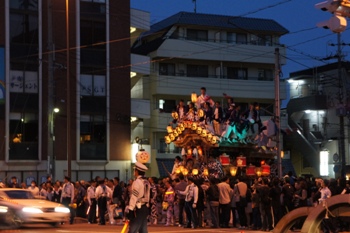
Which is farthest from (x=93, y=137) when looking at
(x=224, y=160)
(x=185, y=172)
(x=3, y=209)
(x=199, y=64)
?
(x=3, y=209)

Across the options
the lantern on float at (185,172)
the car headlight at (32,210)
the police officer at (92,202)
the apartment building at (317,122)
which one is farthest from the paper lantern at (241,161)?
the apartment building at (317,122)

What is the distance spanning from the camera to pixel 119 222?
27.1 metres

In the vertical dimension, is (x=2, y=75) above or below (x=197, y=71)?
below

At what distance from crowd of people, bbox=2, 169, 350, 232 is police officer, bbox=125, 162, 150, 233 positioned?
629 centimetres

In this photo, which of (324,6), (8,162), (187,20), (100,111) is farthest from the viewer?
(187,20)

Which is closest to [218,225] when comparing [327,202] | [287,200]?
[287,200]

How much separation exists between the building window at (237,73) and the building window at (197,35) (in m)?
3.18

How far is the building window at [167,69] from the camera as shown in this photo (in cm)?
5203

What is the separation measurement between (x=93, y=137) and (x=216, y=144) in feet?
60.1

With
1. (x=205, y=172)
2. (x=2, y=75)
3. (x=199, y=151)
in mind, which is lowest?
(x=205, y=172)

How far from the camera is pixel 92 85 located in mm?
46906

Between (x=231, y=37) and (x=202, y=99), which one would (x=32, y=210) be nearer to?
(x=202, y=99)

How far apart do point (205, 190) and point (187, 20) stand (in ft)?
98.0

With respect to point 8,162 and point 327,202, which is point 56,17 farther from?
point 327,202
